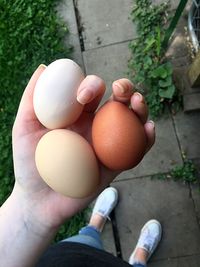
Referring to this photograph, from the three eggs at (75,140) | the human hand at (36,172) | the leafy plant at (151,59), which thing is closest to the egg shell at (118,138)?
the three eggs at (75,140)

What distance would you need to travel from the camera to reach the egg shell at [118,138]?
1144 millimetres

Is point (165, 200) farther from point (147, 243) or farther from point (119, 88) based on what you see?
point (119, 88)

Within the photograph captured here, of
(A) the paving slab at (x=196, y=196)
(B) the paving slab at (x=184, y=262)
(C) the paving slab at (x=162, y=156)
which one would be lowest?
(B) the paving slab at (x=184, y=262)

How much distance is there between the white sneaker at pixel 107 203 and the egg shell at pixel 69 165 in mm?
912

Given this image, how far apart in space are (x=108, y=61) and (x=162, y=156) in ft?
1.93

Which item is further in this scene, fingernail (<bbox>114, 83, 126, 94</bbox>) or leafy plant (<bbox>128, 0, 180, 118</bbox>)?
leafy plant (<bbox>128, 0, 180, 118</bbox>)

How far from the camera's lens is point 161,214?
2.07m

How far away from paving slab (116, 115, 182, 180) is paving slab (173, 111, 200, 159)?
3 cm

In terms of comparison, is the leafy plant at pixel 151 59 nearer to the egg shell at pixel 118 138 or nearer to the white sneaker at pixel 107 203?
the white sneaker at pixel 107 203

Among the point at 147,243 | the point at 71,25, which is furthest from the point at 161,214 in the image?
the point at 71,25

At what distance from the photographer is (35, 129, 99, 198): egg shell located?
44.8 inches

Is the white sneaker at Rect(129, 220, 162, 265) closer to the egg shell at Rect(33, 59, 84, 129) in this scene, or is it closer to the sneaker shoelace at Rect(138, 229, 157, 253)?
the sneaker shoelace at Rect(138, 229, 157, 253)

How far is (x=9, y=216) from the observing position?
4.51 ft

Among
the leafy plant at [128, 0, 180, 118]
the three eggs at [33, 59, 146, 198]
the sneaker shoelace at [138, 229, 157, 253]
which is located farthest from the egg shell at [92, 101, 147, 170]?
the leafy plant at [128, 0, 180, 118]
